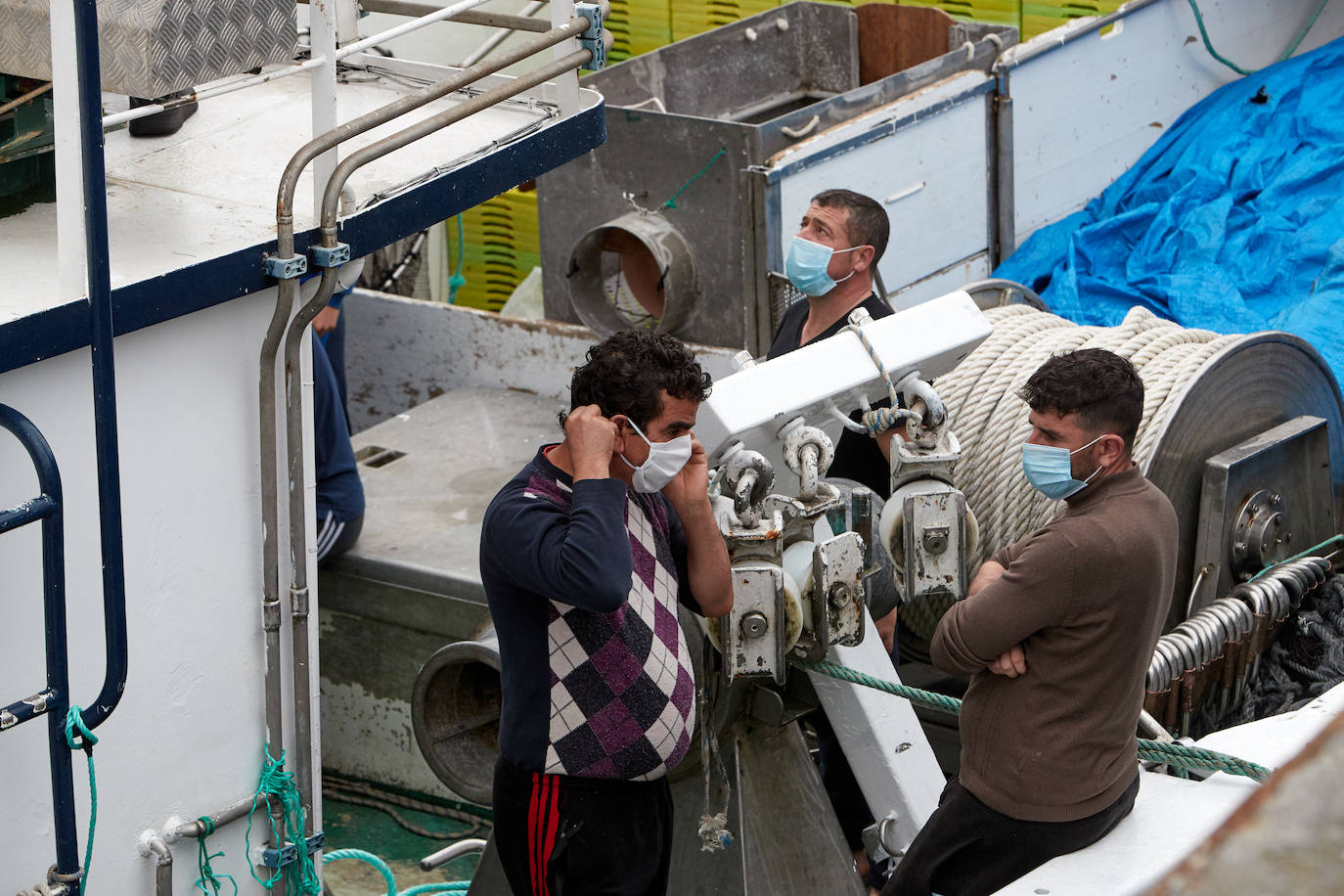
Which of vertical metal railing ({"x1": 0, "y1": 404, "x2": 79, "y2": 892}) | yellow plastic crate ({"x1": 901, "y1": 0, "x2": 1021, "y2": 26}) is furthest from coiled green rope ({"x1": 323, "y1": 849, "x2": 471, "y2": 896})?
yellow plastic crate ({"x1": 901, "y1": 0, "x2": 1021, "y2": 26})

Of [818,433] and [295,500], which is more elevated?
[818,433]

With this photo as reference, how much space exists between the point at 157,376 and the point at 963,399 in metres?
2.39

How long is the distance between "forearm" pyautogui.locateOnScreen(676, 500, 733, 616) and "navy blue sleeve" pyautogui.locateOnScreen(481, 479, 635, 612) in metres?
0.16

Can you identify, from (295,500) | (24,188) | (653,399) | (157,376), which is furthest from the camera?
(24,188)

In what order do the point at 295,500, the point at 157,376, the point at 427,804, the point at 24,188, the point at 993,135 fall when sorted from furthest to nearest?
the point at 993,135 → the point at 427,804 → the point at 24,188 → the point at 295,500 → the point at 157,376

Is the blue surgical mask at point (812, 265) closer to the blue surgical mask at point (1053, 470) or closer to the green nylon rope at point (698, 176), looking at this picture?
the blue surgical mask at point (1053, 470)

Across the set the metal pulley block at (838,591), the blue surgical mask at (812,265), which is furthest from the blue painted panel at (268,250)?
the metal pulley block at (838,591)

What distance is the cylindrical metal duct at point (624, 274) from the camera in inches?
246

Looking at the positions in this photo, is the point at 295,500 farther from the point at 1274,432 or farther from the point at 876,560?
the point at 1274,432

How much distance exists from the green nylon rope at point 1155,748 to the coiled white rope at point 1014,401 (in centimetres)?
100

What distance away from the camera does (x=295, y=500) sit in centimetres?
327

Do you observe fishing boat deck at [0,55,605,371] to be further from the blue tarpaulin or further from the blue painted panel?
the blue tarpaulin

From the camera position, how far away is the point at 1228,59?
8102 millimetres

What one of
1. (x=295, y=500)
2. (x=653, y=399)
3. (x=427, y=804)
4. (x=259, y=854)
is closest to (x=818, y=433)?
(x=653, y=399)
